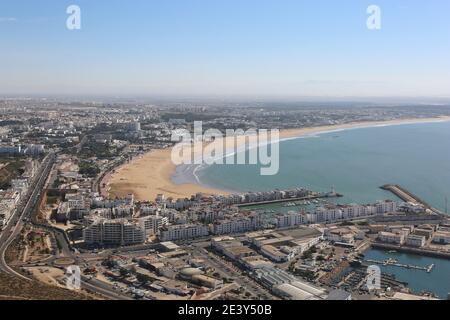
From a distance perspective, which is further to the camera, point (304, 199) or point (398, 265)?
point (304, 199)

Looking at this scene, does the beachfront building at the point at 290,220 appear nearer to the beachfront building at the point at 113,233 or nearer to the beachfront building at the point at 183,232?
the beachfront building at the point at 183,232

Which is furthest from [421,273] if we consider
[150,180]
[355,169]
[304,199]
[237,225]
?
[355,169]

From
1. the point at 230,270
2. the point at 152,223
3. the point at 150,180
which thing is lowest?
the point at 230,270

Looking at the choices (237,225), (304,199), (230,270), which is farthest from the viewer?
(304,199)

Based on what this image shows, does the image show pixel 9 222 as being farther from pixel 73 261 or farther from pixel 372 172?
pixel 372 172

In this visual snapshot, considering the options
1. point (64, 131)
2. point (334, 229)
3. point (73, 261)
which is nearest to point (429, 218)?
point (334, 229)

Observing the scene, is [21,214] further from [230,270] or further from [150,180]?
[230,270]

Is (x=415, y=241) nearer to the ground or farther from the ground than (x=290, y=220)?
nearer to the ground
